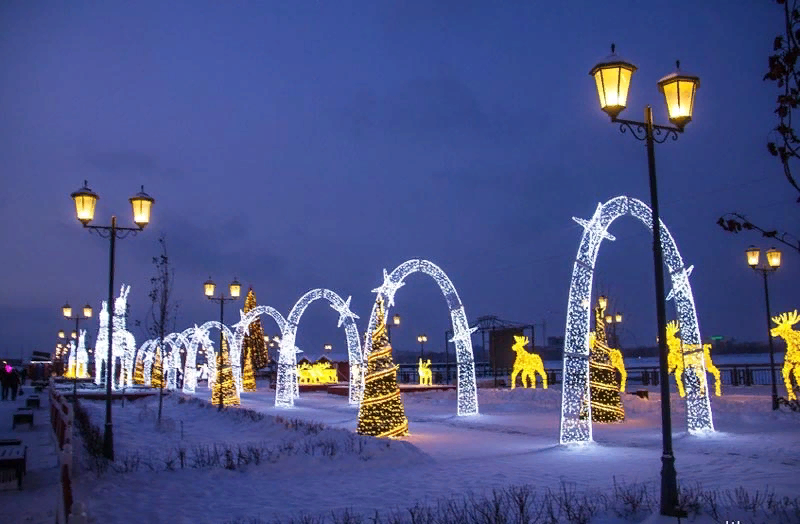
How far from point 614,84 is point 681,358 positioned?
1122 cm

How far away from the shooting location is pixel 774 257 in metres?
20.0

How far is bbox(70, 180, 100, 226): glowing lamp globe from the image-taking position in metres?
14.0

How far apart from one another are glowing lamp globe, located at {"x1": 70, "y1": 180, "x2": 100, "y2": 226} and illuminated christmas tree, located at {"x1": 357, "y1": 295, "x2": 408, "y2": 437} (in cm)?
703

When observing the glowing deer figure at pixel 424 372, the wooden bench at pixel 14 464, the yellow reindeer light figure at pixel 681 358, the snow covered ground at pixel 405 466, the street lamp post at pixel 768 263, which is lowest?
the snow covered ground at pixel 405 466

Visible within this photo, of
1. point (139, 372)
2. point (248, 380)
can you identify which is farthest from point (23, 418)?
point (139, 372)

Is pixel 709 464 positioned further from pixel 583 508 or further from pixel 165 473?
pixel 165 473

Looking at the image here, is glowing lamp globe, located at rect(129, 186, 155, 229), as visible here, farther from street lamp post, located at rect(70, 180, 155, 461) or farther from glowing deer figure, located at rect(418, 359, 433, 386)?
glowing deer figure, located at rect(418, 359, 433, 386)

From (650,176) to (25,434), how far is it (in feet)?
58.7

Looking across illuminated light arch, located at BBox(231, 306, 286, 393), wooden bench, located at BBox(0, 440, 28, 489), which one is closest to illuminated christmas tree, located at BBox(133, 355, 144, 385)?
illuminated light arch, located at BBox(231, 306, 286, 393)

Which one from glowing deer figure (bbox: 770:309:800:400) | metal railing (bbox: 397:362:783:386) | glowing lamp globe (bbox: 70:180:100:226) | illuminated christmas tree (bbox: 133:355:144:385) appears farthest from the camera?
illuminated christmas tree (bbox: 133:355:144:385)

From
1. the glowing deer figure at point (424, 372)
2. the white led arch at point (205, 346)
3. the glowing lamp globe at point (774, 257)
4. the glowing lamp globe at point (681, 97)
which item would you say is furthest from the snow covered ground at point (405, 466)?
the glowing deer figure at point (424, 372)

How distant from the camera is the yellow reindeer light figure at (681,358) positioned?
52.5 feet

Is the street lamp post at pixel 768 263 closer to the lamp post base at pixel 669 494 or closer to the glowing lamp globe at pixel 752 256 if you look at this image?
the glowing lamp globe at pixel 752 256

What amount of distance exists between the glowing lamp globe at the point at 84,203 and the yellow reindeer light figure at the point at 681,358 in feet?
36.3
